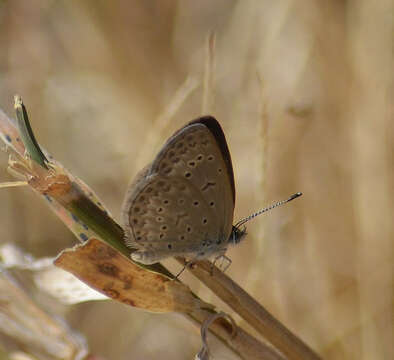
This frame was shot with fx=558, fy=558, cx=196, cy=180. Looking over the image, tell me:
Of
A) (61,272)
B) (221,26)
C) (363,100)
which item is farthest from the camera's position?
(221,26)

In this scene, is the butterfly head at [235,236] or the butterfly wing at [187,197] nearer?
the butterfly wing at [187,197]

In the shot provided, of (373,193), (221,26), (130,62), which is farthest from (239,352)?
(221,26)

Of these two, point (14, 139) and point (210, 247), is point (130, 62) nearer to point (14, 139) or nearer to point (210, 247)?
point (210, 247)

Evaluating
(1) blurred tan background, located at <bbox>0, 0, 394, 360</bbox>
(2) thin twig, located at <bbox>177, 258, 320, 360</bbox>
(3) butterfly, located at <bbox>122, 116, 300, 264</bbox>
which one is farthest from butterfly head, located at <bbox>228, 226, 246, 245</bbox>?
(1) blurred tan background, located at <bbox>0, 0, 394, 360</bbox>

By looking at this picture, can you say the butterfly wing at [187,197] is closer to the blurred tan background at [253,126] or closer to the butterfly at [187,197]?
the butterfly at [187,197]

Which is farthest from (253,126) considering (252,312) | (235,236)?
(252,312)

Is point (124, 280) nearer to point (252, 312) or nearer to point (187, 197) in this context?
point (252, 312)

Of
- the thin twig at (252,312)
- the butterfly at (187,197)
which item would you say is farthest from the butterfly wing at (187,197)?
the thin twig at (252,312)
